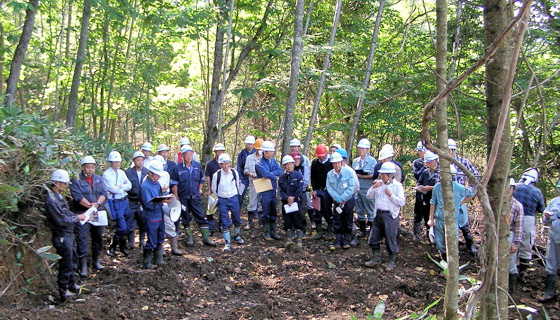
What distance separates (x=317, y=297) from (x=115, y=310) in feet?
8.98

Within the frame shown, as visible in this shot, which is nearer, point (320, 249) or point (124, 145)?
point (320, 249)

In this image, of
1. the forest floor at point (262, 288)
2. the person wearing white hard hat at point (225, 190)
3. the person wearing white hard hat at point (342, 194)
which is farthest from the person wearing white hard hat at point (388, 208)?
the person wearing white hard hat at point (225, 190)

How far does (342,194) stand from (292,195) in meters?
1.02

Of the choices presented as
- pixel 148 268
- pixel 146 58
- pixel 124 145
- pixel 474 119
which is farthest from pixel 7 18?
pixel 474 119

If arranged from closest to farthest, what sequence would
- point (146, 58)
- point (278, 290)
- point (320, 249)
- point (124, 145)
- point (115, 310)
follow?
point (115, 310)
point (278, 290)
point (320, 249)
point (124, 145)
point (146, 58)

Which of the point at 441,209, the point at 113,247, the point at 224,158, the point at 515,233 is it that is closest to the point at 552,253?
the point at 515,233

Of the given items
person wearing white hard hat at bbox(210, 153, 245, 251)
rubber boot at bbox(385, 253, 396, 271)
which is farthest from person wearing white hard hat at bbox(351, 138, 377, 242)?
person wearing white hard hat at bbox(210, 153, 245, 251)

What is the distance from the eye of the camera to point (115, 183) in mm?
7414

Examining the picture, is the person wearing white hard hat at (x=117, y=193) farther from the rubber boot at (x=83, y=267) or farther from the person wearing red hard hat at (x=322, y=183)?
the person wearing red hard hat at (x=322, y=183)

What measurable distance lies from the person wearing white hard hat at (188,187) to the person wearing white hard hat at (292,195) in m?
1.61

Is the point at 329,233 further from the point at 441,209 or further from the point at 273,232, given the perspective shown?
the point at 441,209

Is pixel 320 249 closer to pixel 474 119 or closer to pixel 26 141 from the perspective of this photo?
pixel 26 141

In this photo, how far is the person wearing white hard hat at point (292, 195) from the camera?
26.7ft

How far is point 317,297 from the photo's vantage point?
6.00 m
